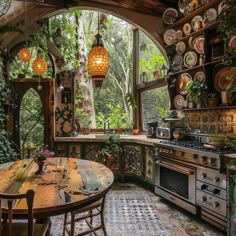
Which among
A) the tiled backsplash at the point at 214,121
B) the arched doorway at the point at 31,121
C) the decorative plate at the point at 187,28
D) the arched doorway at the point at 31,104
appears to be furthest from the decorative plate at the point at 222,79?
the arched doorway at the point at 31,121

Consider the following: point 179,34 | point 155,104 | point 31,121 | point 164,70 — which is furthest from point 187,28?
point 31,121

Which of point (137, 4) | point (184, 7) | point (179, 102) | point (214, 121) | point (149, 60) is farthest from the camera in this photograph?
point (149, 60)

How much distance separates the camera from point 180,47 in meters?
4.21

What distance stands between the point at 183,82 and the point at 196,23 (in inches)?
36.2

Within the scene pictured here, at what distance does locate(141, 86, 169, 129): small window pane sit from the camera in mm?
4941

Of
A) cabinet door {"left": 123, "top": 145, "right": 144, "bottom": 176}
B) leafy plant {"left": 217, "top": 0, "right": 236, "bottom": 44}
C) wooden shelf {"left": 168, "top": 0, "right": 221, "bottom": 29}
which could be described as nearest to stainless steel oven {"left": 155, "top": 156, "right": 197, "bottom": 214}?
cabinet door {"left": 123, "top": 145, "right": 144, "bottom": 176}

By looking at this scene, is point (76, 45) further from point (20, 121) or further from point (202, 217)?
point (202, 217)

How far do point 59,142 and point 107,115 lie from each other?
54.1 inches

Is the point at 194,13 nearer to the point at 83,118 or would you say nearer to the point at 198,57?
the point at 198,57

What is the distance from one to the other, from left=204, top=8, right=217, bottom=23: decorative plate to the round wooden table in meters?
2.50

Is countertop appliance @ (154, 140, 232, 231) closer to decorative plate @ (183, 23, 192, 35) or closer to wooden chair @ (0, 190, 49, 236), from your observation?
decorative plate @ (183, 23, 192, 35)

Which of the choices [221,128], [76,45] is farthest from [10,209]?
[76,45]

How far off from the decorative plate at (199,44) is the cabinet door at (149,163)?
69.2 inches

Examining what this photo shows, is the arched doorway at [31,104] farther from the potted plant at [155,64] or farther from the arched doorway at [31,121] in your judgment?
the potted plant at [155,64]
